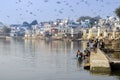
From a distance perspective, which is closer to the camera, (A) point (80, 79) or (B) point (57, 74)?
(A) point (80, 79)

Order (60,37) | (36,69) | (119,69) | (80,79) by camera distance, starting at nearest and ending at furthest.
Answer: (80,79) → (119,69) → (36,69) → (60,37)

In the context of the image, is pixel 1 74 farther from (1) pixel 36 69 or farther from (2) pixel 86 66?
(2) pixel 86 66

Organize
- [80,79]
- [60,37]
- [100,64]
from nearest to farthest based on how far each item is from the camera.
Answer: [80,79]
[100,64]
[60,37]

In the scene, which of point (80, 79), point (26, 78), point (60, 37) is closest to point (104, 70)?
point (80, 79)

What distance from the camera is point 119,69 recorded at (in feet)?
107

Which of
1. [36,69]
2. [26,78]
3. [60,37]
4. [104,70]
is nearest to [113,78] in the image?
[104,70]

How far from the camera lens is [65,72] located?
106ft

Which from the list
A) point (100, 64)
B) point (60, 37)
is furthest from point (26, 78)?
point (60, 37)

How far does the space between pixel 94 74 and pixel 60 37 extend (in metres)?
162

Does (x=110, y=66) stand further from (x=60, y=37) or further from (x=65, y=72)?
(x=60, y=37)

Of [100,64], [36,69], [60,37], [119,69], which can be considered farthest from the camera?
[60,37]

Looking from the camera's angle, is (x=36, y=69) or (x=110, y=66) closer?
(x=110, y=66)

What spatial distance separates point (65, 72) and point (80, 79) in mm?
3895

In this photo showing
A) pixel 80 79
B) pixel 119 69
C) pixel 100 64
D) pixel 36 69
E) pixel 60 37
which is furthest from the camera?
pixel 60 37
